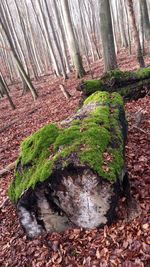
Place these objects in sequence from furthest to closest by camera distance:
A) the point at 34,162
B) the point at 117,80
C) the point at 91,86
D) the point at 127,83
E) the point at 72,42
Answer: the point at 72,42
the point at 127,83
the point at 117,80
the point at 91,86
the point at 34,162

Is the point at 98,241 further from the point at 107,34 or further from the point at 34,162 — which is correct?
the point at 107,34

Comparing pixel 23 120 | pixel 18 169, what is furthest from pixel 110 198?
pixel 23 120

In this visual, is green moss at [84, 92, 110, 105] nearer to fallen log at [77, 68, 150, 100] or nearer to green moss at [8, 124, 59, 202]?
fallen log at [77, 68, 150, 100]

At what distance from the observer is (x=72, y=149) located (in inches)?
137

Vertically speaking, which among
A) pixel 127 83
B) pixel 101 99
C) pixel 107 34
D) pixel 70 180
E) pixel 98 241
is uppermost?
pixel 107 34

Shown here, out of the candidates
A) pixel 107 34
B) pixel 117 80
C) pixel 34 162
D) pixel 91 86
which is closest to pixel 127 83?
pixel 117 80

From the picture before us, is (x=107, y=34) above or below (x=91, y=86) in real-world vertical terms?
above

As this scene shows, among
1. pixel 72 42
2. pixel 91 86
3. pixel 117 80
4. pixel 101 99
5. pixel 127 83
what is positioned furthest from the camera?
pixel 72 42

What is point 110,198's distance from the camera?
10.7 feet

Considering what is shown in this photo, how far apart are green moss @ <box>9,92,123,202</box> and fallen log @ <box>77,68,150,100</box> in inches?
125

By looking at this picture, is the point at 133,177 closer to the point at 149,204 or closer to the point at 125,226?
the point at 149,204

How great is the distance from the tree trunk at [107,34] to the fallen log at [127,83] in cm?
263

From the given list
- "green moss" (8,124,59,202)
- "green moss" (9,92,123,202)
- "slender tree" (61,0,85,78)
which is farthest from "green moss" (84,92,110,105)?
"slender tree" (61,0,85,78)

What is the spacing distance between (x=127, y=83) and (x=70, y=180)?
5.20 meters
